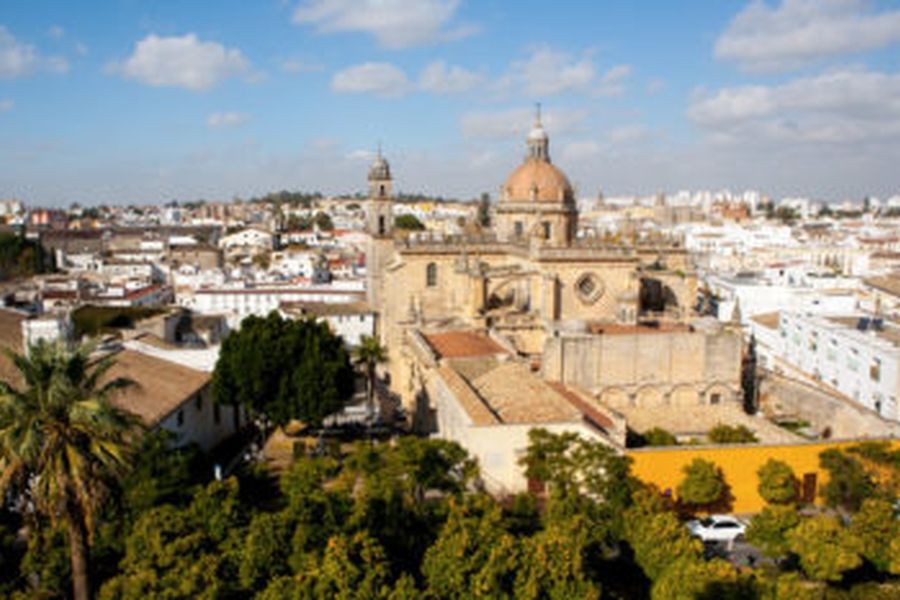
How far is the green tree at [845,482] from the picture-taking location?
2436cm

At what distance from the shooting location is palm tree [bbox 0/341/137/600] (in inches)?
533

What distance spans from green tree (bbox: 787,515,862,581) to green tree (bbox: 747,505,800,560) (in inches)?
18.5

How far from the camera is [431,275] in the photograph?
42.8 m

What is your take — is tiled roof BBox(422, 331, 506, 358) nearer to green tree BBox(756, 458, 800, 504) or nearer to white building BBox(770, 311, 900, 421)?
green tree BBox(756, 458, 800, 504)

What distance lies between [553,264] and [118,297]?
39416 mm

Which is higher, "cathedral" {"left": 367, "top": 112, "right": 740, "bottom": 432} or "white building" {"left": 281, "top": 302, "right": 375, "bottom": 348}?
"cathedral" {"left": 367, "top": 112, "right": 740, "bottom": 432}

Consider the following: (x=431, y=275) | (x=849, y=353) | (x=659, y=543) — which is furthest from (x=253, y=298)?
(x=659, y=543)

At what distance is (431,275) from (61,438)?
29863 millimetres

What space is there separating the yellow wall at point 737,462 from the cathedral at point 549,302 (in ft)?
26.5

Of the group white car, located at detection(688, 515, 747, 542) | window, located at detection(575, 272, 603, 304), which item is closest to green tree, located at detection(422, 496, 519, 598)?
white car, located at detection(688, 515, 747, 542)

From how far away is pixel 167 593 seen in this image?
14.3m

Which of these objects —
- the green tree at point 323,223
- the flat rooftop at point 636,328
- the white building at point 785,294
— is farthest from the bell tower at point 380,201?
the green tree at point 323,223

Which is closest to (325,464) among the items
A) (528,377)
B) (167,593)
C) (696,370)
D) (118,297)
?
(167,593)

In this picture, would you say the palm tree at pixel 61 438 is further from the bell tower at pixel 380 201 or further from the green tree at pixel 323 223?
the green tree at pixel 323 223
